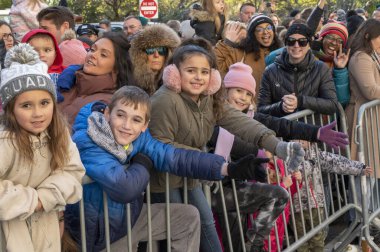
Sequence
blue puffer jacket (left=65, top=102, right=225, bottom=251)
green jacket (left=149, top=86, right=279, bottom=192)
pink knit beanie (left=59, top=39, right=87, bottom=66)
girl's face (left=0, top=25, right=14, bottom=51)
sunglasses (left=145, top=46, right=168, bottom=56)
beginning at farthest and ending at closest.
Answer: girl's face (left=0, top=25, right=14, bottom=51), pink knit beanie (left=59, top=39, right=87, bottom=66), sunglasses (left=145, top=46, right=168, bottom=56), green jacket (left=149, top=86, right=279, bottom=192), blue puffer jacket (left=65, top=102, right=225, bottom=251)

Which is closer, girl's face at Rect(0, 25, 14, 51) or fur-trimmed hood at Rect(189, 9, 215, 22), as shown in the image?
girl's face at Rect(0, 25, 14, 51)

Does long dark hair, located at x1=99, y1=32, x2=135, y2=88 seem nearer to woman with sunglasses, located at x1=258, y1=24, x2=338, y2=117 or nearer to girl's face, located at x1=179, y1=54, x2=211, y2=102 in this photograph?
girl's face, located at x1=179, y1=54, x2=211, y2=102

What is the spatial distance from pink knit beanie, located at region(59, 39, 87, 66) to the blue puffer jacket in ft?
6.50

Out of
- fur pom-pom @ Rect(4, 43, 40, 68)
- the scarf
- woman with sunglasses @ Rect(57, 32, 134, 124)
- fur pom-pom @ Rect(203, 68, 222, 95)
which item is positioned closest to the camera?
fur pom-pom @ Rect(4, 43, 40, 68)

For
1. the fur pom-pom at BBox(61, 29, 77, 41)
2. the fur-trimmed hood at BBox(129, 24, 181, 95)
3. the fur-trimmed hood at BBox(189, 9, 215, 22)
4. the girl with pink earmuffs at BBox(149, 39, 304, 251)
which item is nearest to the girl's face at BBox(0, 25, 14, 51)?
the fur pom-pom at BBox(61, 29, 77, 41)

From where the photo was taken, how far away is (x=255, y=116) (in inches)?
203

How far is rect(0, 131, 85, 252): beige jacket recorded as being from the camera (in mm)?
2860

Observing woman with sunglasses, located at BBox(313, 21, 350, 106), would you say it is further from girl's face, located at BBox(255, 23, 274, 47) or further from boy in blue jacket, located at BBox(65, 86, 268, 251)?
boy in blue jacket, located at BBox(65, 86, 268, 251)

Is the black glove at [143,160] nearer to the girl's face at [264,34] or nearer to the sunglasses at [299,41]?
the sunglasses at [299,41]

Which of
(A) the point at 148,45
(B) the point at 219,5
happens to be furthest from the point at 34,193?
(B) the point at 219,5

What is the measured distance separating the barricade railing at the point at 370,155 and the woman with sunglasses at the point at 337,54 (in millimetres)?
408

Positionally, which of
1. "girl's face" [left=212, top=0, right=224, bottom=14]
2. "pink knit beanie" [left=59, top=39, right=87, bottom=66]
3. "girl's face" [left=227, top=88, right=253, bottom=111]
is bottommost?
"girl's face" [left=227, top=88, right=253, bottom=111]

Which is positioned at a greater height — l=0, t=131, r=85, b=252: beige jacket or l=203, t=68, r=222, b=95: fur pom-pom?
l=203, t=68, r=222, b=95: fur pom-pom

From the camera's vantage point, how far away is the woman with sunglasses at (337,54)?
20.7 feet
